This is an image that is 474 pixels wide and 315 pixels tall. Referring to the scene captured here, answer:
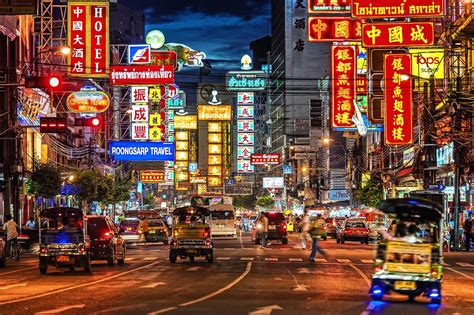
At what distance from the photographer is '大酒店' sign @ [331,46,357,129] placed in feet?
192

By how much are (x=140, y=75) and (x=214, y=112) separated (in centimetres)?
8512

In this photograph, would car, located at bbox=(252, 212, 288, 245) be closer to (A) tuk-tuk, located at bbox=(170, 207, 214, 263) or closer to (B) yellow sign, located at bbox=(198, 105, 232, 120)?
(A) tuk-tuk, located at bbox=(170, 207, 214, 263)

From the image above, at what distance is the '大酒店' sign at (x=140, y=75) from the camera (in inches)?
2306

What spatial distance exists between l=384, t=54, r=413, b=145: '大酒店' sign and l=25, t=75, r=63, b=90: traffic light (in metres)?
19.8

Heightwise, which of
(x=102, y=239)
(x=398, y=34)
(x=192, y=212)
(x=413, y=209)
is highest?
(x=398, y=34)

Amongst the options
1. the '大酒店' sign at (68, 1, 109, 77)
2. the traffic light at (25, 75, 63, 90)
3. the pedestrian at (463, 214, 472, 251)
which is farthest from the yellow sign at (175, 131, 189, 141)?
the traffic light at (25, 75, 63, 90)

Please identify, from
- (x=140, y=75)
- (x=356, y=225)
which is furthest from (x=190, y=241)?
(x=140, y=75)

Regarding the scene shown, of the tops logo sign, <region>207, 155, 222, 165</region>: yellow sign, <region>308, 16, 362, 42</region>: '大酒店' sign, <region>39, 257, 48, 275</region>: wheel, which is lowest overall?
→ <region>39, 257, 48, 275</region>: wheel

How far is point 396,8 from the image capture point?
147ft

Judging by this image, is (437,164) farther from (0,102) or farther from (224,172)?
(224,172)

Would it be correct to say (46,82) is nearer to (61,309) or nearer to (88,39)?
(88,39)

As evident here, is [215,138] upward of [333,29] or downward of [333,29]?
downward

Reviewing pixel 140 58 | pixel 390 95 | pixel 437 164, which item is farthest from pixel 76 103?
pixel 437 164

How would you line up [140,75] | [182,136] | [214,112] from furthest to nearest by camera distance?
1. [182,136]
2. [214,112]
3. [140,75]
